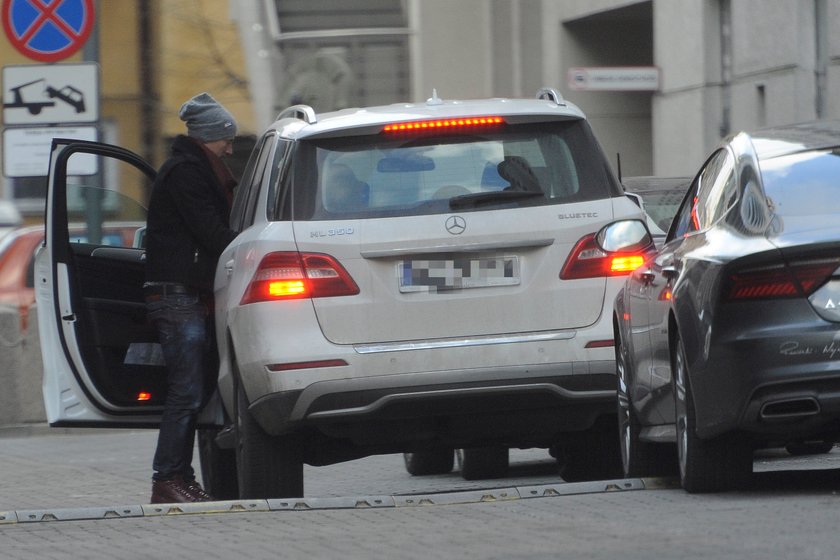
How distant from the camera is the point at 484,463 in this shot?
1188 centimetres

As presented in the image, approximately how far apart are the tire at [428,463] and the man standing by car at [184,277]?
2426mm

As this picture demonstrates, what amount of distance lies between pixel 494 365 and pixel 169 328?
1851 millimetres

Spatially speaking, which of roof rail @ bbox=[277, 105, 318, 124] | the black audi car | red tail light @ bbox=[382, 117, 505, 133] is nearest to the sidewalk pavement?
the black audi car

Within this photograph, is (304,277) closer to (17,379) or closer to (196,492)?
(196,492)

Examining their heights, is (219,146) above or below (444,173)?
above

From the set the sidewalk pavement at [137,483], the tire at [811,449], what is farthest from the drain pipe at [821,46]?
the tire at [811,449]

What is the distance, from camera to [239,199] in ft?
33.7

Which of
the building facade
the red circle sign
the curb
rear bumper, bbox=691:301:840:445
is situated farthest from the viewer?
the building facade

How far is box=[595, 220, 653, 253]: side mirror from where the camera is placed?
8.73m

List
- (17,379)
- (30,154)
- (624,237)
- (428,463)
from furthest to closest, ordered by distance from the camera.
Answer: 1. (17,379)
2. (30,154)
3. (428,463)
4. (624,237)

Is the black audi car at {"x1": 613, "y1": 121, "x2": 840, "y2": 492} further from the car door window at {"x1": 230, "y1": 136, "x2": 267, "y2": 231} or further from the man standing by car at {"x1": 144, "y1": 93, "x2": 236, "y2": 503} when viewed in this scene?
the man standing by car at {"x1": 144, "y1": 93, "x2": 236, "y2": 503}

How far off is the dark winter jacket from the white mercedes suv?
423 mm

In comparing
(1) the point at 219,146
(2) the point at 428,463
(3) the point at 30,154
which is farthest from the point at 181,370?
(3) the point at 30,154

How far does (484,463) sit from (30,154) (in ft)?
14.7
